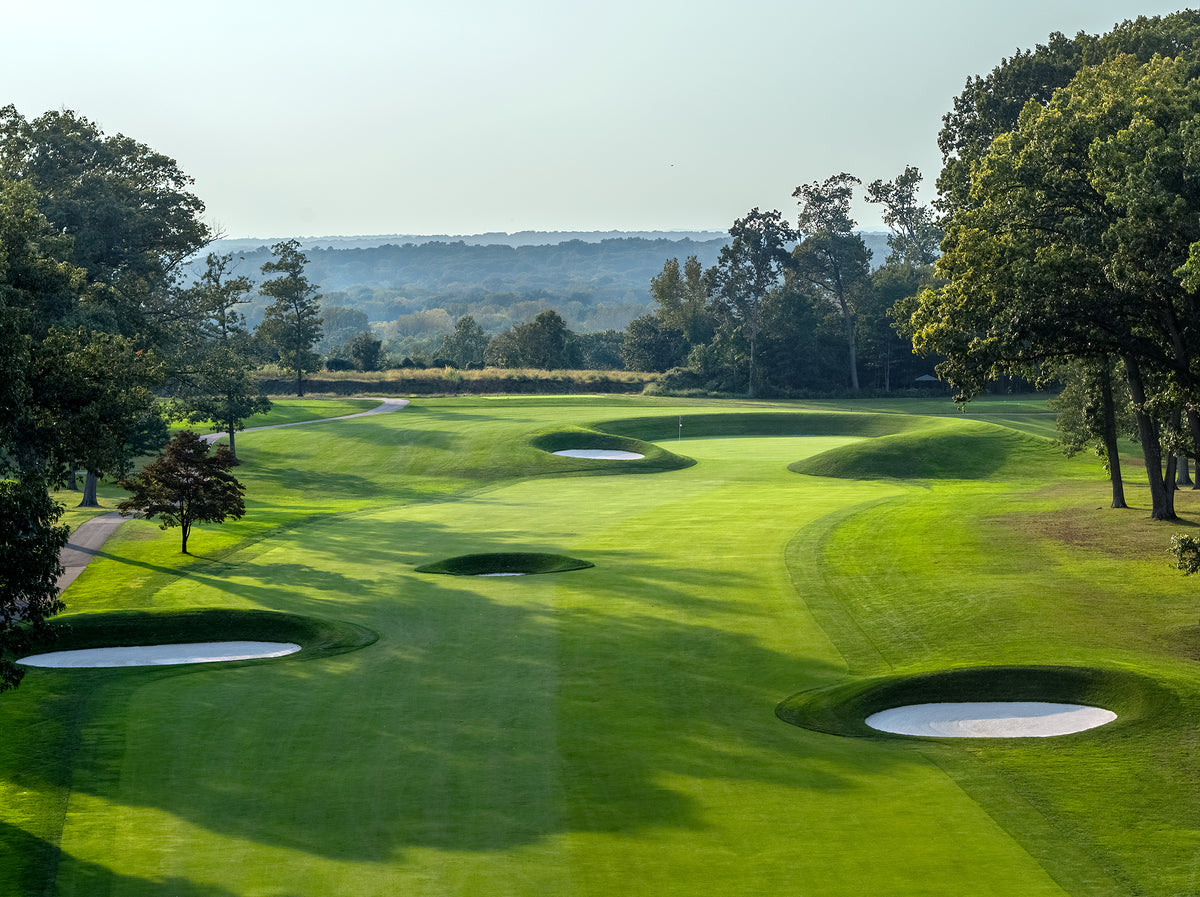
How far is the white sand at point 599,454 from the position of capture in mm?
57531

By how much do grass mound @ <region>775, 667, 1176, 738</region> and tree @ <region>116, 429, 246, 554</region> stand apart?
19128 millimetres

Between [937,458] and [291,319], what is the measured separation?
60.2 meters

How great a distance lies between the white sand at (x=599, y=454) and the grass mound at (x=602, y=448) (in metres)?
0.24

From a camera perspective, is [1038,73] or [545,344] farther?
[545,344]

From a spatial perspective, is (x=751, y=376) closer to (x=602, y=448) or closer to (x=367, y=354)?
(x=367, y=354)

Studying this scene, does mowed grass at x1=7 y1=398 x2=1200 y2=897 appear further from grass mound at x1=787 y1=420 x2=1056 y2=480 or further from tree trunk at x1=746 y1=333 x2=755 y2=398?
tree trunk at x1=746 y1=333 x2=755 y2=398

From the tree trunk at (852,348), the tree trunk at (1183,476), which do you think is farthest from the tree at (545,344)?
the tree trunk at (1183,476)

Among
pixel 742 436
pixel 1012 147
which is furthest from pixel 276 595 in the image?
pixel 742 436

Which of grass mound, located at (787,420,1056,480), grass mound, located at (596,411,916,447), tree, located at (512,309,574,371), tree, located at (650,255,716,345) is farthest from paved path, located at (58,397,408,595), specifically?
tree, located at (650,255,716,345)

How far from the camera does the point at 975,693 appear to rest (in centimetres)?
1798

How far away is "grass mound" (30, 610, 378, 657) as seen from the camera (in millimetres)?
22031

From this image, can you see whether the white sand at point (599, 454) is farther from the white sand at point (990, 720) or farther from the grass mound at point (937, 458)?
the white sand at point (990, 720)

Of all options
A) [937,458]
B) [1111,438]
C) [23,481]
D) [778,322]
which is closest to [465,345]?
[778,322]

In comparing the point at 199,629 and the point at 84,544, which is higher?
the point at 84,544
